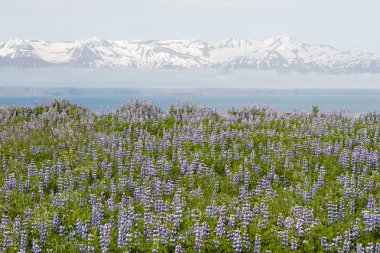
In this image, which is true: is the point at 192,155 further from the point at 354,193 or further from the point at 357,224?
the point at 357,224

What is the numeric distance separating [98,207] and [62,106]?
43.9 ft

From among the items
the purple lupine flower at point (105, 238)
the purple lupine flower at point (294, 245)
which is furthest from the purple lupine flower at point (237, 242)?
Result: the purple lupine flower at point (105, 238)

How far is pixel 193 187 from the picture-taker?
10.9m

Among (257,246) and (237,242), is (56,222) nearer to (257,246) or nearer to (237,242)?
(237,242)

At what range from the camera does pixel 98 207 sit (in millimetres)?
9164

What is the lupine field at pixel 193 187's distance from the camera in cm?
791

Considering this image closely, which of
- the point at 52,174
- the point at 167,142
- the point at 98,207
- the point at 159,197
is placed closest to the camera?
the point at 98,207

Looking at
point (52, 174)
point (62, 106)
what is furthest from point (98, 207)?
point (62, 106)

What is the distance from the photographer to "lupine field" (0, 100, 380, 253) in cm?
791

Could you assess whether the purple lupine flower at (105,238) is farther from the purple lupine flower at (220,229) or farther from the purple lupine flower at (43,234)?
the purple lupine flower at (220,229)

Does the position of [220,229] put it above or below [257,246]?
above

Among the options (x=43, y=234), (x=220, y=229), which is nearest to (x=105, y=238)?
(x=43, y=234)

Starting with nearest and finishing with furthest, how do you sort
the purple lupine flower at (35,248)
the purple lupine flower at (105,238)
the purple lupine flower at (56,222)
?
the purple lupine flower at (105,238) → the purple lupine flower at (35,248) → the purple lupine flower at (56,222)

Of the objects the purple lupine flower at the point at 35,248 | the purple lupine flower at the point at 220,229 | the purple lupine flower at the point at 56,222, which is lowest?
the purple lupine flower at the point at 35,248
